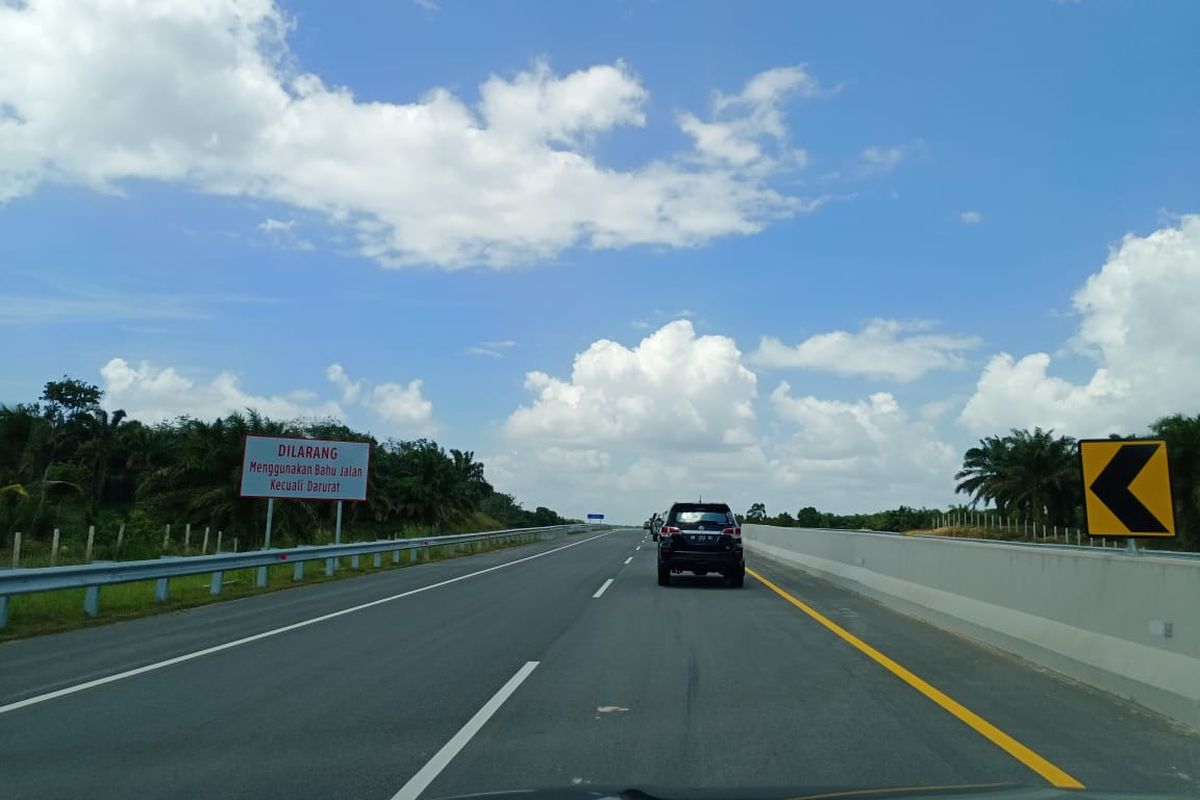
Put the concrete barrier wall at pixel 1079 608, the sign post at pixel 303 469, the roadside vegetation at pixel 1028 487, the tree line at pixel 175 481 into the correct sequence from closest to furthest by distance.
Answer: the concrete barrier wall at pixel 1079 608 < the sign post at pixel 303 469 < the tree line at pixel 175 481 < the roadside vegetation at pixel 1028 487

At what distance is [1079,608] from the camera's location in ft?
30.7

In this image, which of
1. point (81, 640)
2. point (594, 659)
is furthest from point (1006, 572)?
point (81, 640)

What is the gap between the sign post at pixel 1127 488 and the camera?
923cm

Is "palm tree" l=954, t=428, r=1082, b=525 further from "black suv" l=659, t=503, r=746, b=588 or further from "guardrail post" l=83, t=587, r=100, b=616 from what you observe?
"guardrail post" l=83, t=587, r=100, b=616

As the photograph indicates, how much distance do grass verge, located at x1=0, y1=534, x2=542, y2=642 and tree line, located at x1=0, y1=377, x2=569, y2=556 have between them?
33.4ft

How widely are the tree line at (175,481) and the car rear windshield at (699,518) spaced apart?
65.9ft

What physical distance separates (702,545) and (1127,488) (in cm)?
1223

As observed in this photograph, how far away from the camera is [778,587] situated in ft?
69.5

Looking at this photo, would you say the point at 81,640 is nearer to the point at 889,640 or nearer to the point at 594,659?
the point at 594,659

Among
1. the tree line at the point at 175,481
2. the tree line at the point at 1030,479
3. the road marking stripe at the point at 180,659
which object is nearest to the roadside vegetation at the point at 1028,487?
the tree line at the point at 1030,479

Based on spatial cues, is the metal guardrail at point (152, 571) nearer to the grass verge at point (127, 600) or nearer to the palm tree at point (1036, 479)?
the grass verge at point (127, 600)

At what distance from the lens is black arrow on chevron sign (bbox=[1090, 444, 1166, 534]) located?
930 cm

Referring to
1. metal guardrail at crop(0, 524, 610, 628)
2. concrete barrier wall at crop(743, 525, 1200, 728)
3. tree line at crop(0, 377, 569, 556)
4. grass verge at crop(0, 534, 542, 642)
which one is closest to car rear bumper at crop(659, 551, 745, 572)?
concrete barrier wall at crop(743, 525, 1200, 728)

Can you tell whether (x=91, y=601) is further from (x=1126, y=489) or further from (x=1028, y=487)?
(x=1028, y=487)
